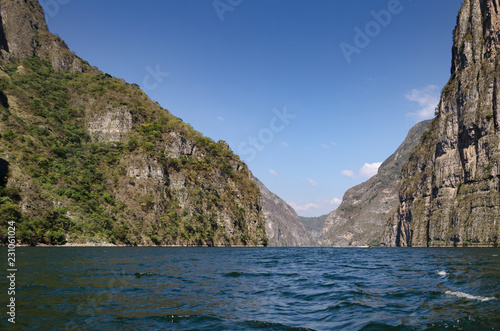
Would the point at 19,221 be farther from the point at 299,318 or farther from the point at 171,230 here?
the point at 299,318

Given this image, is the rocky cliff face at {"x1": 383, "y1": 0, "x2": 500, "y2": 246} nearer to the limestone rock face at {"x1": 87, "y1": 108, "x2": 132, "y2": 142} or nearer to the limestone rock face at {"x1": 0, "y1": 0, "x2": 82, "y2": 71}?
the limestone rock face at {"x1": 87, "y1": 108, "x2": 132, "y2": 142}

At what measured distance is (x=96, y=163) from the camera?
366 feet

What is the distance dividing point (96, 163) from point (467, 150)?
140 metres

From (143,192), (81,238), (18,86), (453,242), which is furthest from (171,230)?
(453,242)

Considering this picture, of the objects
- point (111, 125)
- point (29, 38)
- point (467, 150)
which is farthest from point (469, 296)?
point (29, 38)

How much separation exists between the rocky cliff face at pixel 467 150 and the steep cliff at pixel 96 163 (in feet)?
265

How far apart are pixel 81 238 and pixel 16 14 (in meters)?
133

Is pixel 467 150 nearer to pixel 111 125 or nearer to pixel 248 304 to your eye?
pixel 248 304

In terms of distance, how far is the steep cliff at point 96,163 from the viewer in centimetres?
8056

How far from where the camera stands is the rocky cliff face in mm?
101688

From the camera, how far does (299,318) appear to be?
10.6 meters

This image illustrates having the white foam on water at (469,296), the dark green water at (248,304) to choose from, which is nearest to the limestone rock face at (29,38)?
the dark green water at (248,304)

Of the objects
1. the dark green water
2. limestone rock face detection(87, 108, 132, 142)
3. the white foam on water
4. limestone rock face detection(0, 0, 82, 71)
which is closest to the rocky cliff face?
the white foam on water

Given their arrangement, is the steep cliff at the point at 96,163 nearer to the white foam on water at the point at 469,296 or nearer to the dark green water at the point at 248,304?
the dark green water at the point at 248,304
